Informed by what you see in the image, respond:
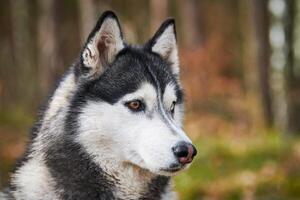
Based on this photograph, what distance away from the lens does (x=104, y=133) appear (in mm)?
4484

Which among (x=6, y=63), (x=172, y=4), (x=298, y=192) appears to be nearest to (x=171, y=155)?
(x=298, y=192)

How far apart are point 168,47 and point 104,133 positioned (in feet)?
3.26

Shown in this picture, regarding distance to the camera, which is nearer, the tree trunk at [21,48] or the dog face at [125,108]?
the dog face at [125,108]

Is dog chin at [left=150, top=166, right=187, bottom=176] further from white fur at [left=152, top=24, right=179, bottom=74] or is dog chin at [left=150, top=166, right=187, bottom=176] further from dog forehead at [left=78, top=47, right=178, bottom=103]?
white fur at [left=152, top=24, right=179, bottom=74]

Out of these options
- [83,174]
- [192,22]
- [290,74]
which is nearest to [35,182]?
[83,174]

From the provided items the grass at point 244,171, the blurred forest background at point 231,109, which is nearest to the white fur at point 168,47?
the blurred forest background at point 231,109

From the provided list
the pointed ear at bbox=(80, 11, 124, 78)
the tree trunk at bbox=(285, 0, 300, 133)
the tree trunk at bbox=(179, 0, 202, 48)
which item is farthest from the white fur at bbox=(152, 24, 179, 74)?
the tree trunk at bbox=(179, 0, 202, 48)

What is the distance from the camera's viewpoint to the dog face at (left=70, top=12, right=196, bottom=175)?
4.36m

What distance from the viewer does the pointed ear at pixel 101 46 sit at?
4.64 metres

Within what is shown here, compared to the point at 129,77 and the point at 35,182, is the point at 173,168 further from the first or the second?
the point at 35,182

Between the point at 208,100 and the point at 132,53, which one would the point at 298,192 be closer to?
the point at 132,53

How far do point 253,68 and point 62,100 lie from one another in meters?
10.8

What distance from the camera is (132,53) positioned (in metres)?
4.84

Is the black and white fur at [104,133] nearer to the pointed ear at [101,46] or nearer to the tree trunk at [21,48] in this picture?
the pointed ear at [101,46]
